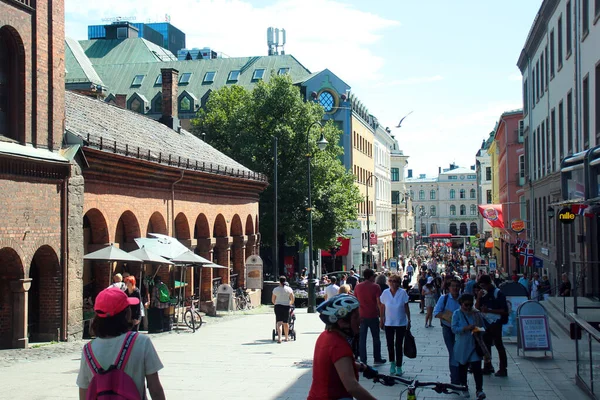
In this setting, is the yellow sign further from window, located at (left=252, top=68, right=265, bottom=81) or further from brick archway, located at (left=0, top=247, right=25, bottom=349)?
window, located at (left=252, top=68, right=265, bottom=81)

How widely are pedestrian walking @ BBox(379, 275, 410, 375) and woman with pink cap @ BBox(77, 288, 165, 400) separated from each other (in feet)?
26.2

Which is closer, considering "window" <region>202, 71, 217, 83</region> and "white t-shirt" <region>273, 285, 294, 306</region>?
"white t-shirt" <region>273, 285, 294, 306</region>

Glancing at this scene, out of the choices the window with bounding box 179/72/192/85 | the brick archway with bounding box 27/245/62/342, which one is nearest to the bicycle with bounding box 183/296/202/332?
the brick archway with bounding box 27/245/62/342

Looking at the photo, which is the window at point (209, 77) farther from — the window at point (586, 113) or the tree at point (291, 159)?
the window at point (586, 113)

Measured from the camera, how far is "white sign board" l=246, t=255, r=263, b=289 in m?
31.3

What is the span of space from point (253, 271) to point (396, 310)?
19.1 m

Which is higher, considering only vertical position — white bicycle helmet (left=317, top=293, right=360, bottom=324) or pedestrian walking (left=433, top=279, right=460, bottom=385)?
white bicycle helmet (left=317, top=293, right=360, bottom=324)

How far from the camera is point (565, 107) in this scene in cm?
2877

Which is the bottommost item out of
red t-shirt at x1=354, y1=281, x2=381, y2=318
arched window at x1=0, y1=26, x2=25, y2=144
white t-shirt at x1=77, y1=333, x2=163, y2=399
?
red t-shirt at x1=354, y1=281, x2=381, y2=318

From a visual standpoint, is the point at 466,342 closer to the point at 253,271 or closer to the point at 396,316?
the point at 396,316

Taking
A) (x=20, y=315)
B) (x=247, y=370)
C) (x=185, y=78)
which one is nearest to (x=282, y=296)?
(x=247, y=370)

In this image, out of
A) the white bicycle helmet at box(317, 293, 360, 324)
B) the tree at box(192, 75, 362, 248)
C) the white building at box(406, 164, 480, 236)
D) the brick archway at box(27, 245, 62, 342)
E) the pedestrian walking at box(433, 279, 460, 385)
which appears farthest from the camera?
the white building at box(406, 164, 480, 236)

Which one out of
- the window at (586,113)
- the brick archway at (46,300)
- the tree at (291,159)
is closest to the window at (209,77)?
the tree at (291,159)

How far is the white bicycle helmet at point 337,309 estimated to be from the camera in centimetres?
566
